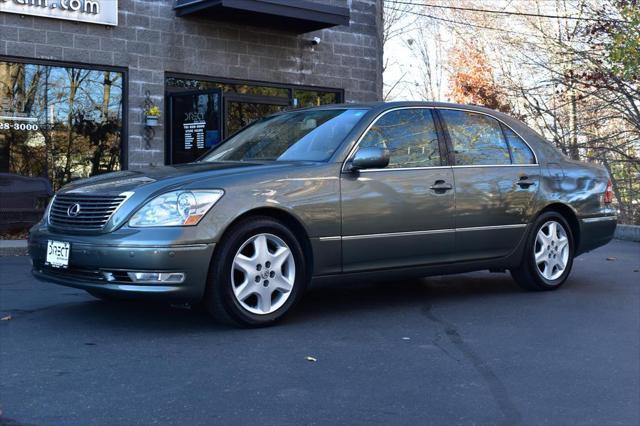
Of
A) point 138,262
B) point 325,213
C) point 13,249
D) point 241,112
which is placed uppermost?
point 241,112

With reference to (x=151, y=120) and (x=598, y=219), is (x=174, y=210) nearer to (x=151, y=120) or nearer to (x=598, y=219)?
(x=598, y=219)

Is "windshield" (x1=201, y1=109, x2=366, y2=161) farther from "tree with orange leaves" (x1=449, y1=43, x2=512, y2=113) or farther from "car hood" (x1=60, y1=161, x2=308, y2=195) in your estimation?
"tree with orange leaves" (x1=449, y1=43, x2=512, y2=113)

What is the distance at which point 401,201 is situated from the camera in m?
6.01

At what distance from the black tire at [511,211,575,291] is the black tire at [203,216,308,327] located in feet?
7.97

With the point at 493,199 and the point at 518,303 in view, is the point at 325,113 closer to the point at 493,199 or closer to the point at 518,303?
the point at 493,199

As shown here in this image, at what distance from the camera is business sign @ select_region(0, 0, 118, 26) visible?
37.8 ft

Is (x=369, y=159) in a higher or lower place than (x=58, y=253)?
higher

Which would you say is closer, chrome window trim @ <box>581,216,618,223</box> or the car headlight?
the car headlight

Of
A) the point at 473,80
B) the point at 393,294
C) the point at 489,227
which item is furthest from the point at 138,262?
the point at 473,80

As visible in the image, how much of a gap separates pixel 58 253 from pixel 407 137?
2.68m

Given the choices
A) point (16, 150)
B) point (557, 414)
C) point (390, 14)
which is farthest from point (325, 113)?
point (390, 14)

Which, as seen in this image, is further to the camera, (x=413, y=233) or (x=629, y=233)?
(x=629, y=233)

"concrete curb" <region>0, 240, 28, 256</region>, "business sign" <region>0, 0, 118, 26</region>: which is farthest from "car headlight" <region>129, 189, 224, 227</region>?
"business sign" <region>0, 0, 118, 26</region>

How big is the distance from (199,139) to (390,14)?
65.6 ft
